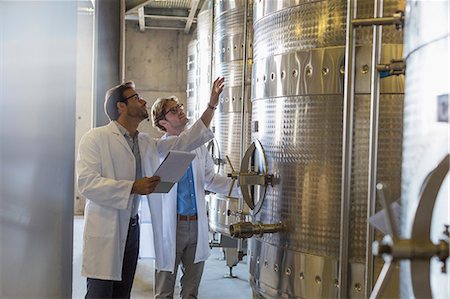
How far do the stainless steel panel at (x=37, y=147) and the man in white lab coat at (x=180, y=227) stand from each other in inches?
20.7

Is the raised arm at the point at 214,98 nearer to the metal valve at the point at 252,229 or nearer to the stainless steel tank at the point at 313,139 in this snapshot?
the stainless steel tank at the point at 313,139

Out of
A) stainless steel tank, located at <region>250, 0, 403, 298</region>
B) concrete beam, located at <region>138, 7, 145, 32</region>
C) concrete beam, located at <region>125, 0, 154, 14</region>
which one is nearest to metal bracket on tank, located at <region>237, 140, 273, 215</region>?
stainless steel tank, located at <region>250, 0, 403, 298</region>

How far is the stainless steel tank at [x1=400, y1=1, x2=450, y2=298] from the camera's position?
917mm

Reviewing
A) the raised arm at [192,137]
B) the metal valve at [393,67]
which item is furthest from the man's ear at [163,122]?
the metal valve at [393,67]

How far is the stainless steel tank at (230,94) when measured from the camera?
12.5 ft

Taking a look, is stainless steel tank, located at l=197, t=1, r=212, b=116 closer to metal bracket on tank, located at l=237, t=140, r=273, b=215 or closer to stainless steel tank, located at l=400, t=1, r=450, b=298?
metal bracket on tank, located at l=237, t=140, r=273, b=215

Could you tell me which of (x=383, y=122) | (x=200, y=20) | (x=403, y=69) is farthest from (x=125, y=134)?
(x=200, y=20)

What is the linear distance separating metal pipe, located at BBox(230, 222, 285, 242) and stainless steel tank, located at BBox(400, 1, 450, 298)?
99 cm

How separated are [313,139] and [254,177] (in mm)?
379

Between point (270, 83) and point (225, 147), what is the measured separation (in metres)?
1.81

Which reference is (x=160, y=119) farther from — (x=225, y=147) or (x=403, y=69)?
(x=403, y=69)

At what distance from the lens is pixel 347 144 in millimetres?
1702

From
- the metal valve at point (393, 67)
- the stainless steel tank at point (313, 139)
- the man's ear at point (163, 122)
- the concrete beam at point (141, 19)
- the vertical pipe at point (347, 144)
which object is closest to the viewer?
the metal valve at point (393, 67)

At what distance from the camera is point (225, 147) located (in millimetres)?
A: 3969
